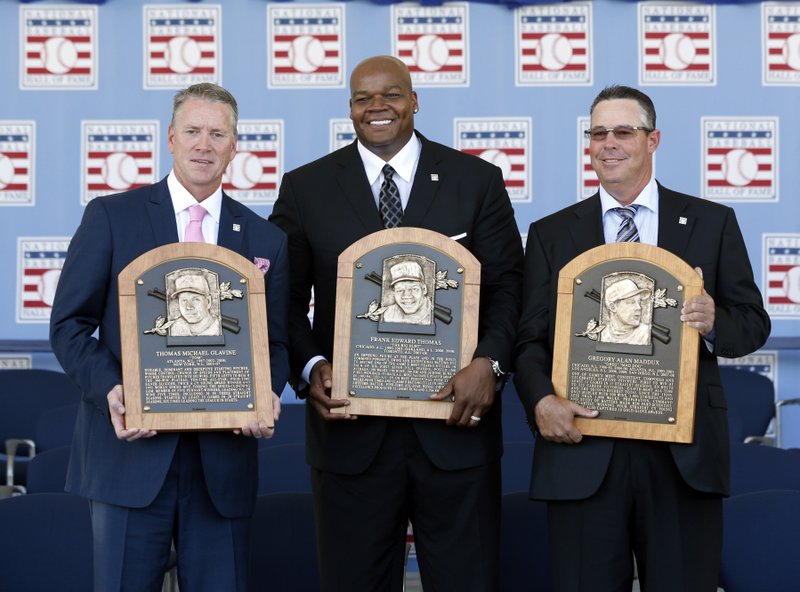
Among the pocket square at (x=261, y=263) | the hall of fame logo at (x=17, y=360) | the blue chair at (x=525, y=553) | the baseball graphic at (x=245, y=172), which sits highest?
the baseball graphic at (x=245, y=172)

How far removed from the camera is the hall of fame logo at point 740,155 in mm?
6609

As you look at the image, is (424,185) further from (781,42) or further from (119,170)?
(781,42)

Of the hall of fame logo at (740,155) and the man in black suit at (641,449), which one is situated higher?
the hall of fame logo at (740,155)

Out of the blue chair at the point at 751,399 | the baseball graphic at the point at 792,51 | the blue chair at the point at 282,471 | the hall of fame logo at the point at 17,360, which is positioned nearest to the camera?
the blue chair at the point at 282,471

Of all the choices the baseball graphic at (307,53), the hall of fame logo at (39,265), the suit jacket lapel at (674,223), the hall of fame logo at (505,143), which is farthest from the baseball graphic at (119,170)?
the suit jacket lapel at (674,223)

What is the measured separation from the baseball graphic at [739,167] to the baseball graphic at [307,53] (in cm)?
245

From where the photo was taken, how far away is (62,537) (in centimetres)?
367

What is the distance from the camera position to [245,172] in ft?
21.8

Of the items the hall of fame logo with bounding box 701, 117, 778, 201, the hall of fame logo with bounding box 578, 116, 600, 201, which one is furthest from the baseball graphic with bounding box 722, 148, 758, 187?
the hall of fame logo with bounding box 578, 116, 600, 201

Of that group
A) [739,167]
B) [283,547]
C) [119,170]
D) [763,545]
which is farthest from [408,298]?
[739,167]

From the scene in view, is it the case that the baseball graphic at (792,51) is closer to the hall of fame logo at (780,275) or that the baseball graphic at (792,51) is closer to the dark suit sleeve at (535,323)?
the hall of fame logo at (780,275)

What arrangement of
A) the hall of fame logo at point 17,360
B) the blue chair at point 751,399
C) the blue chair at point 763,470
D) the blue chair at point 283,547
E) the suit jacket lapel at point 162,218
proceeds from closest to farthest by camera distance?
1. the suit jacket lapel at point 162,218
2. the blue chair at point 283,547
3. the blue chair at point 763,470
4. the blue chair at point 751,399
5. the hall of fame logo at point 17,360

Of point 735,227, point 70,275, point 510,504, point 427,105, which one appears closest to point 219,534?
point 70,275

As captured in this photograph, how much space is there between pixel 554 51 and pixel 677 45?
71cm
